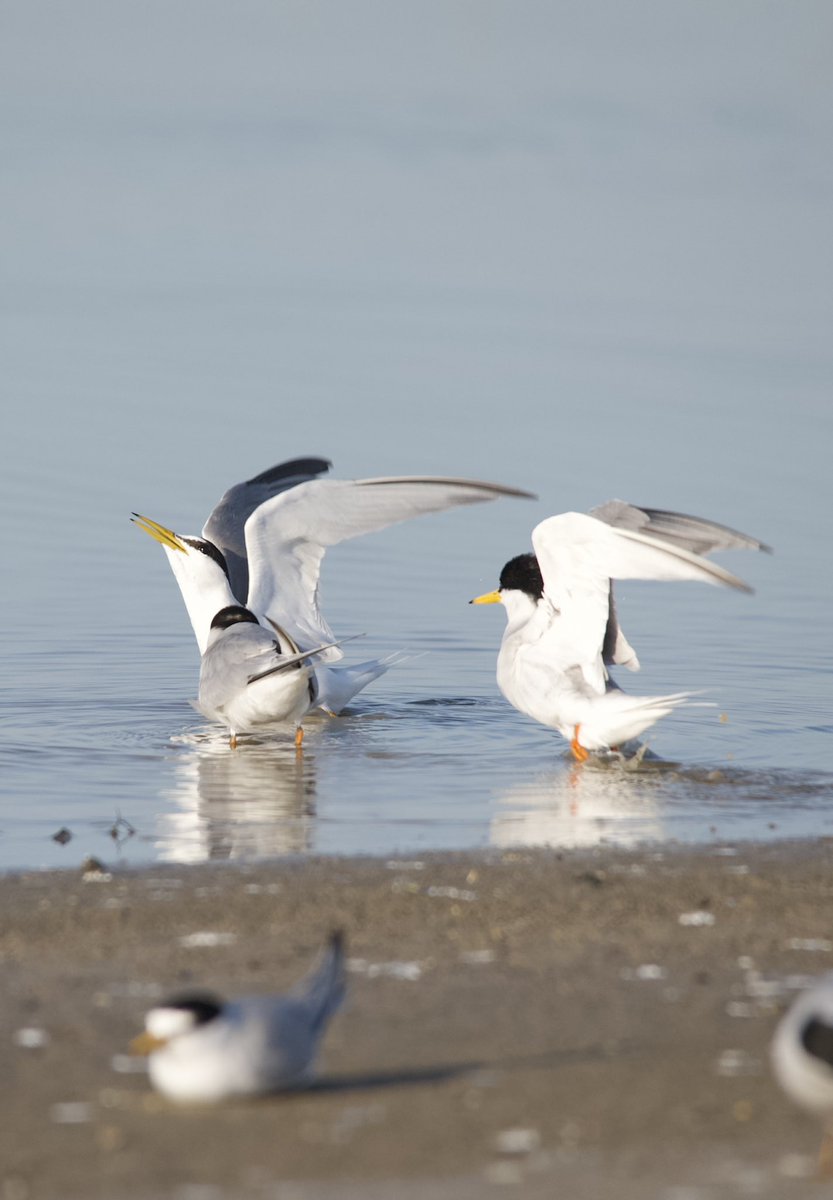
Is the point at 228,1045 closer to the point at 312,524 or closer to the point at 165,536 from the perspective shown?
the point at 312,524

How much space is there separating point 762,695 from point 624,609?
3382 millimetres

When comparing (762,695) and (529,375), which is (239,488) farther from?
(529,375)

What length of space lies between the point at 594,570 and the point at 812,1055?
6.26 m

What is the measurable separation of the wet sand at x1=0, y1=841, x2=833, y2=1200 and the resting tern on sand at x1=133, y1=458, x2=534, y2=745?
11.8 feet

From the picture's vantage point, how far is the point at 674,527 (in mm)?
9172

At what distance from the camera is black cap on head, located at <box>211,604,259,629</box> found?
10.7 m

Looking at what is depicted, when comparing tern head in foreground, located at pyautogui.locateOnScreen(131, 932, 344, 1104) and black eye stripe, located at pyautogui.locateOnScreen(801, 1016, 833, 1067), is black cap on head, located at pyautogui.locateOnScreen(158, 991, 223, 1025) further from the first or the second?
black eye stripe, located at pyautogui.locateOnScreen(801, 1016, 833, 1067)

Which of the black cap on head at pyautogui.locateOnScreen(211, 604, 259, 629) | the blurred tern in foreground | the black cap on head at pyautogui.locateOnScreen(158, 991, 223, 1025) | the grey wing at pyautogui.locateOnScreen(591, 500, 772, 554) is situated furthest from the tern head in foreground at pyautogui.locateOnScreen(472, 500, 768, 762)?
the black cap on head at pyautogui.locateOnScreen(158, 991, 223, 1025)

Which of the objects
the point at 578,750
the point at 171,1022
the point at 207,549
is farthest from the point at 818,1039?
the point at 207,549

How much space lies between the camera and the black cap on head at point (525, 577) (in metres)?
10.6

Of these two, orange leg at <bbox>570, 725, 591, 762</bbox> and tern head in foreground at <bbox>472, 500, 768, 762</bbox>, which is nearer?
tern head in foreground at <bbox>472, 500, 768, 762</bbox>

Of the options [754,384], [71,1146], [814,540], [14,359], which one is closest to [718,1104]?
[71,1146]

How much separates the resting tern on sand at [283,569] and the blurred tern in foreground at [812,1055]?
18.8 ft

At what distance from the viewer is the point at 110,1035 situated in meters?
4.38
